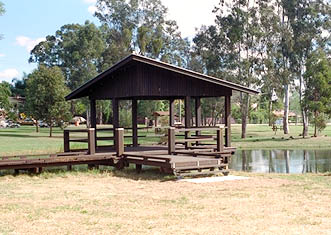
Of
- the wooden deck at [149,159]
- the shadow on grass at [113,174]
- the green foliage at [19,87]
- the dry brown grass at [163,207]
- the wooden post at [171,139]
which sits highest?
the green foliage at [19,87]

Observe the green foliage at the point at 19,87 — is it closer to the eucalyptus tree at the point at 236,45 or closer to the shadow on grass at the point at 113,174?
the eucalyptus tree at the point at 236,45

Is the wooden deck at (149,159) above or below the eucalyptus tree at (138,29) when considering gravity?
below

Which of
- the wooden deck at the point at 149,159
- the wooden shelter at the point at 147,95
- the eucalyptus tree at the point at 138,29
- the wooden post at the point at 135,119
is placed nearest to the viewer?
the wooden deck at the point at 149,159

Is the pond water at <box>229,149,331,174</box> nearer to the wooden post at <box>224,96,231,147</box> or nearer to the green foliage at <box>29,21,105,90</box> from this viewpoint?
the wooden post at <box>224,96,231,147</box>

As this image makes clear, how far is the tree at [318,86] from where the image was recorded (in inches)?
1614

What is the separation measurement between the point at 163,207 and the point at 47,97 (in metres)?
34.7

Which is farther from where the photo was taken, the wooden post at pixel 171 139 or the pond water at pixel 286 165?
the pond water at pixel 286 165

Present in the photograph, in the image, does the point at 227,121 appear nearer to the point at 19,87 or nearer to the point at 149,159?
the point at 149,159

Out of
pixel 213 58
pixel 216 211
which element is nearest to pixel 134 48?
pixel 213 58

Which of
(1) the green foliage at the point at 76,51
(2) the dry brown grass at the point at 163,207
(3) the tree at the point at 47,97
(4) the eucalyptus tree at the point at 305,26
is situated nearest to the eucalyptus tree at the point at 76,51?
(1) the green foliage at the point at 76,51

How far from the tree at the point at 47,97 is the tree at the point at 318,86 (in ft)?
69.1

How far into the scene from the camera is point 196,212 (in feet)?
29.2

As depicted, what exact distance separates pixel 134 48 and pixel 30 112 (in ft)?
64.9

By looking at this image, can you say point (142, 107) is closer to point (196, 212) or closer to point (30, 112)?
point (30, 112)
